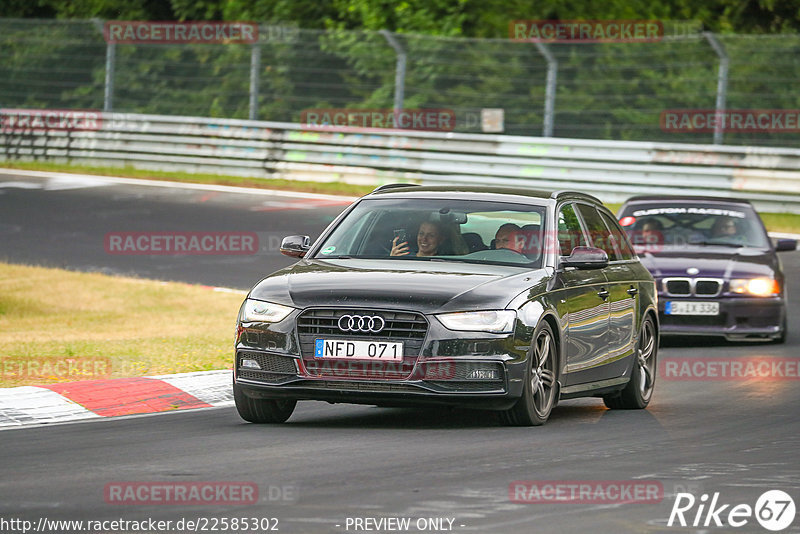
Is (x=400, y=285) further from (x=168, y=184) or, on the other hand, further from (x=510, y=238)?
(x=168, y=184)

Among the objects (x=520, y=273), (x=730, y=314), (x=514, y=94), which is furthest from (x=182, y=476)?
(x=514, y=94)

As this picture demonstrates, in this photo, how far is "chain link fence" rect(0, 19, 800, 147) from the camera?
91.6ft

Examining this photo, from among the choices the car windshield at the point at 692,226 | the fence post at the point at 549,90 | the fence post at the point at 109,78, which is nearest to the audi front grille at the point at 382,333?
the car windshield at the point at 692,226

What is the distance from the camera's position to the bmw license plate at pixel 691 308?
1647 cm

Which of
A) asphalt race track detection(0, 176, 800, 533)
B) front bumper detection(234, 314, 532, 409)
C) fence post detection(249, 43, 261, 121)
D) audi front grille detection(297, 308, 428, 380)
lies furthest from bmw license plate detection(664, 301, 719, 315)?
fence post detection(249, 43, 261, 121)

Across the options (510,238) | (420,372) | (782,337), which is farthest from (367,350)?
(782,337)

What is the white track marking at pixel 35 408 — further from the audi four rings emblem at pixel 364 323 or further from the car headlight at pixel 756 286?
the car headlight at pixel 756 286

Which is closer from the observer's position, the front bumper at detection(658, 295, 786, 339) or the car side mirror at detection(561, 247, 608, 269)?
the car side mirror at detection(561, 247, 608, 269)

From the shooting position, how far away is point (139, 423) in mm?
10023

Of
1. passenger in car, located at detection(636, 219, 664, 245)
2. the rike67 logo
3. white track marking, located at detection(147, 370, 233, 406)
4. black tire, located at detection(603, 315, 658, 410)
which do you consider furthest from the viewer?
passenger in car, located at detection(636, 219, 664, 245)

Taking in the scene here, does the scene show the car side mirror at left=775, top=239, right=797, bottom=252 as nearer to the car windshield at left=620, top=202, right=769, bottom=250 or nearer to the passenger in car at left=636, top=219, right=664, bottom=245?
the car windshield at left=620, top=202, right=769, bottom=250

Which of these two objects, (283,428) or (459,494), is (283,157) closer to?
(283,428)

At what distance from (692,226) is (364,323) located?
Answer: 29.9 feet

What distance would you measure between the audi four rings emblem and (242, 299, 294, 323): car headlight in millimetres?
379
